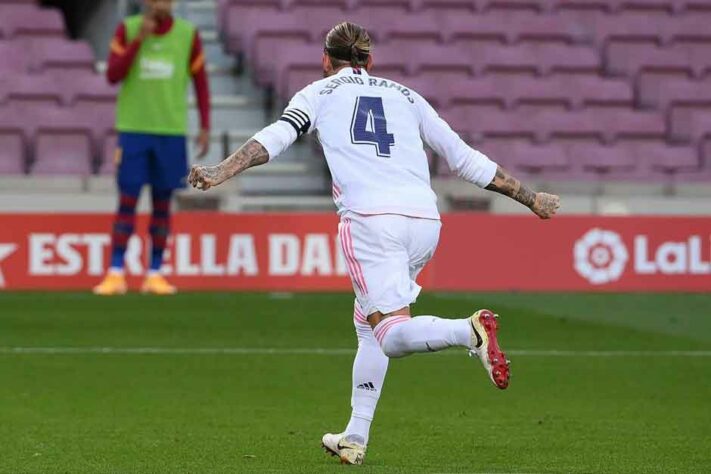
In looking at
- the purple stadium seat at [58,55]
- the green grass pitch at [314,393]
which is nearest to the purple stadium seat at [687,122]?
the green grass pitch at [314,393]

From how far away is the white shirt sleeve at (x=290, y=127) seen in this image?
6.18 m

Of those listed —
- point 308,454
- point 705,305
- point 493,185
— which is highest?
point 493,185

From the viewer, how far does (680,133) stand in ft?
62.0

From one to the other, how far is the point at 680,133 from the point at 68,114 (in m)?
6.90

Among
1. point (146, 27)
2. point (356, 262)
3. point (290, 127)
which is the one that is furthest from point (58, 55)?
point (356, 262)

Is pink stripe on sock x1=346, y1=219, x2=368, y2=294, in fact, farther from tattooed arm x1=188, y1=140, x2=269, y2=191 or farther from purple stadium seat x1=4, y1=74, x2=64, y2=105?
purple stadium seat x1=4, y1=74, x2=64, y2=105

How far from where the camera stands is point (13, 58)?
17422 millimetres

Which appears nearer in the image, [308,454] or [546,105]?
[308,454]

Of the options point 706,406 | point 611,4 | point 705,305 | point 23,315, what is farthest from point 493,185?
point 611,4

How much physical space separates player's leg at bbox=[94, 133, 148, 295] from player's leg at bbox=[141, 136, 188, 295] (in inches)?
3.5

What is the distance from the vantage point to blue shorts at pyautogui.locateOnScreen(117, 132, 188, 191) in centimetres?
1344

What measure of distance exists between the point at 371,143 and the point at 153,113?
7341 mm

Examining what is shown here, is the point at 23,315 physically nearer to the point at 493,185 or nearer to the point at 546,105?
the point at 493,185

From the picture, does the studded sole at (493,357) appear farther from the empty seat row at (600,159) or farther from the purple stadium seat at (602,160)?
the purple stadium seat at (602,160)
